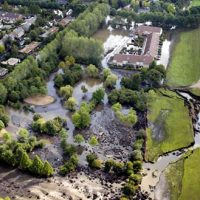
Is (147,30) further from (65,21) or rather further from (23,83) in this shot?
(23,83)

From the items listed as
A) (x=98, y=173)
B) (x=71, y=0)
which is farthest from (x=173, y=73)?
(x=71, y=0)

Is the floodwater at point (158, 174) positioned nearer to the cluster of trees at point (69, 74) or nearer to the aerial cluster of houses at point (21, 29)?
the cluster of trees at point (69, 74)

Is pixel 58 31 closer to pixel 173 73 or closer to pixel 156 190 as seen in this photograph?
pixel 173 73

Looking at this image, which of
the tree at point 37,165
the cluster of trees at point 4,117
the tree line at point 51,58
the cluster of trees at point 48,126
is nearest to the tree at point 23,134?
the cluster of trees at point 48,126

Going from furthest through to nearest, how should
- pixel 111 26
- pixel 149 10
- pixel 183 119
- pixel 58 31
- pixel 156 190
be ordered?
pixel 149 10 < pixel 111 26 < pixel 58 31 < pixel 183 119 < pixel 156 190

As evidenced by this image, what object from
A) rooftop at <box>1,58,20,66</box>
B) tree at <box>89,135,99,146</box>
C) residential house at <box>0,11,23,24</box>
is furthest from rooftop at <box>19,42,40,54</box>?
tree at <box>89,135,99,146</box>

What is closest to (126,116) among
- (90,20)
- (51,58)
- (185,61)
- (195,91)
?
(195,91)
